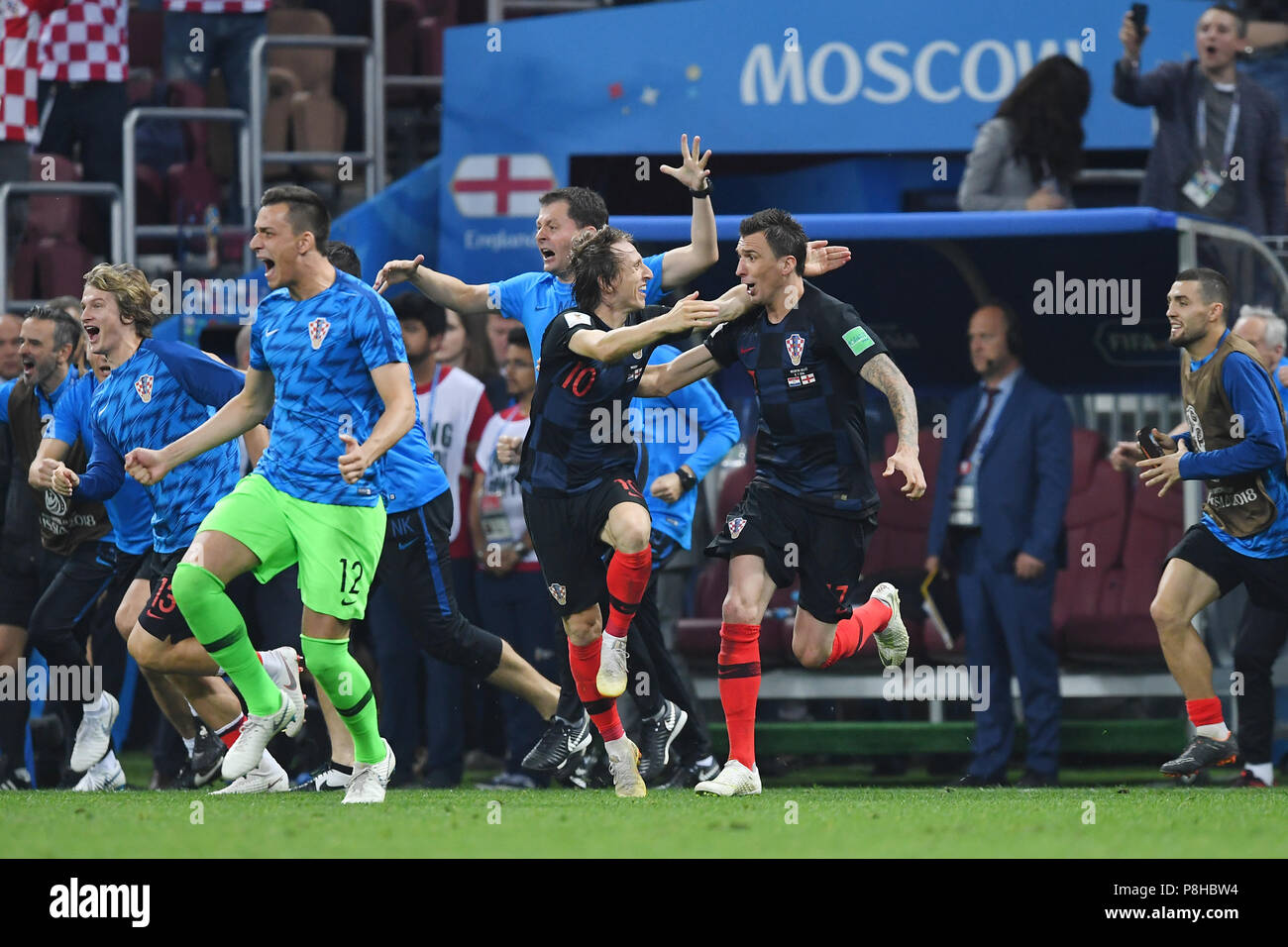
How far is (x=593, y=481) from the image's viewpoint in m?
7.34

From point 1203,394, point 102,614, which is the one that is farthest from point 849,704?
point 102,614

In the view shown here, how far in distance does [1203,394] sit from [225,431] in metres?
3.93

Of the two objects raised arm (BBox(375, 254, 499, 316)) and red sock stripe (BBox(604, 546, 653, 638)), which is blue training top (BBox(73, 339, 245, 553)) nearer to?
raised arm (BBox(375, 254, 499, 316))

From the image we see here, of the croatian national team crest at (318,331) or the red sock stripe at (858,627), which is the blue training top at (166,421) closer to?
the croatian national team crest at (318,331)

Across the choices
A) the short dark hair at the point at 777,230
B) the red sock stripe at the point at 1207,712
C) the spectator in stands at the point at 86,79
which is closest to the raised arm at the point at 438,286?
the short dark hair at the point at 777,230

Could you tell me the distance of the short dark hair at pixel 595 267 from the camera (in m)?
7.26

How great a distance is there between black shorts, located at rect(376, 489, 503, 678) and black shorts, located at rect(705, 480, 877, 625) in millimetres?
1129

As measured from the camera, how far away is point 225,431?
7367 mm

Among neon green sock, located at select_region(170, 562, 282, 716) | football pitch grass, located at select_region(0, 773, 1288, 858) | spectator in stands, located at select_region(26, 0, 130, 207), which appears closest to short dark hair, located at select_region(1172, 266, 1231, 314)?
football pitch grass, located at select_region(0, 773, 1288, 858)
